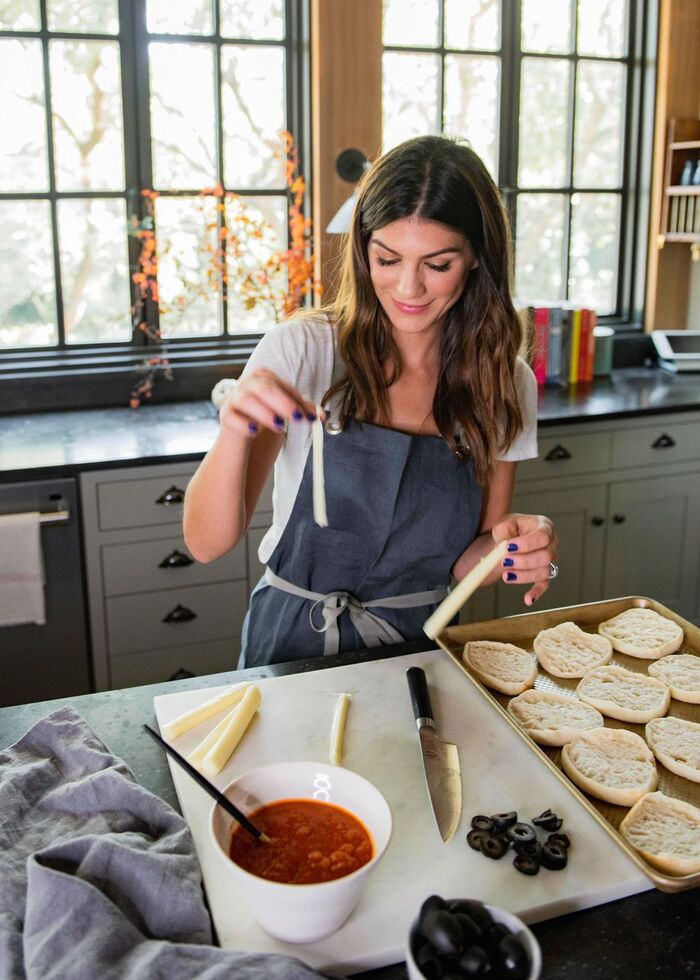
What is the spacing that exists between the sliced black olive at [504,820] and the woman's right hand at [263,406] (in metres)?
0.51

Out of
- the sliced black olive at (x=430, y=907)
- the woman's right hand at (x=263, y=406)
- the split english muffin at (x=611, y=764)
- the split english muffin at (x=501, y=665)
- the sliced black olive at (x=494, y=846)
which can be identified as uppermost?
the woman's right hand at (x=263, y=406)

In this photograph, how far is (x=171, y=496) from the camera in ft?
8.46

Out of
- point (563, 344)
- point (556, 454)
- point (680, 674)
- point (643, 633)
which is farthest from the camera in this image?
point (563, 344)

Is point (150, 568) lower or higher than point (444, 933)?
lower

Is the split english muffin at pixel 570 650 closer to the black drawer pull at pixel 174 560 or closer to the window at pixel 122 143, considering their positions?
the black drawer pull at pixel 174 560

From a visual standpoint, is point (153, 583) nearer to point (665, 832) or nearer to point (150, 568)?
point (150, 568)

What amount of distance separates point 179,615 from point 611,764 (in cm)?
174

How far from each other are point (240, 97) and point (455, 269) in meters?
2.09

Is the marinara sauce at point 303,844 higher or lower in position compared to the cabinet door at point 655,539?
higher

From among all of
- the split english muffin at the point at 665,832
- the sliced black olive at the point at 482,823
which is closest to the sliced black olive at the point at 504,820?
the sliced black olive at the point at 482,823

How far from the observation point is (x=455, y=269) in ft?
4.91

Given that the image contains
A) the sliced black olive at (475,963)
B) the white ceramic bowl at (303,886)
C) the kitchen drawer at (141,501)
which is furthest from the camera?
the kitchen drawer at (141,501)

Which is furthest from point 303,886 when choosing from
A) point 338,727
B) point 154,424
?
point 154,424

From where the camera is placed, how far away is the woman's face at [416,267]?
1.46m
